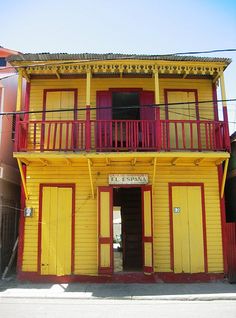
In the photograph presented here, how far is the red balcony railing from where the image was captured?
458 inches

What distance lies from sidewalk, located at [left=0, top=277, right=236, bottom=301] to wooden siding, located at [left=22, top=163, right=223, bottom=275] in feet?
2.45

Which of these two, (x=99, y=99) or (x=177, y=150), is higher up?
(x=99, y=99)

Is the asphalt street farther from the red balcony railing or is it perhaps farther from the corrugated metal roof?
the corrugated metal roof

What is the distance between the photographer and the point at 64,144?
1289 centimetres

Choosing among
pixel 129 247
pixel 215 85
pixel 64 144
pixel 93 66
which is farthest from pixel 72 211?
pixel 215 85

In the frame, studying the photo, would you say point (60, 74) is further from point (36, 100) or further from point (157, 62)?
point (157, 62)

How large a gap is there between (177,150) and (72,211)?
4.02 m

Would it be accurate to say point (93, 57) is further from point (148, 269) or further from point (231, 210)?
point (231, 210)

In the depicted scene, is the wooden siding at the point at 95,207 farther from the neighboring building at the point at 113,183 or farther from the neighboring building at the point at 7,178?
the neighboring building at the point at 7,178

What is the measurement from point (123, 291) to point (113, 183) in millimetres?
3463

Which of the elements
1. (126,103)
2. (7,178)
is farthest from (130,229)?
(7,178)

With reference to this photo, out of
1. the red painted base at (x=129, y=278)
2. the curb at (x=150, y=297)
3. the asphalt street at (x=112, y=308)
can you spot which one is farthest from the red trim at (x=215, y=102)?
the asphalt street at (x=112, y=308)

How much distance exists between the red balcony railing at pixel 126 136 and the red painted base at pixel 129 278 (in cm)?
400

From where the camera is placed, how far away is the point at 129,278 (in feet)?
38.2
